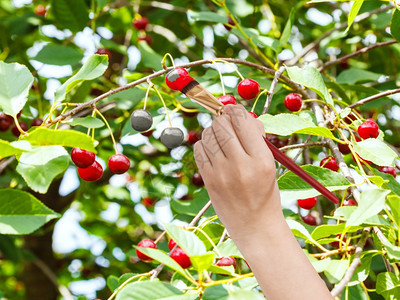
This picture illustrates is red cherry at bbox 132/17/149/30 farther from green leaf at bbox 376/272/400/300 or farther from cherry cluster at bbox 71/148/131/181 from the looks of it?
green leaf at bbox 376/272/400/300

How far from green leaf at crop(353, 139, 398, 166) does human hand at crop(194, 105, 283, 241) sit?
28 cm

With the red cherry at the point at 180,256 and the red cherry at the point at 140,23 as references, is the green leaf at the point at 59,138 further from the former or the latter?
the red cherry at the point at 140,23

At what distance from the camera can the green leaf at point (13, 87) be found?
1.12 meters

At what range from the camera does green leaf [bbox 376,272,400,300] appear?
3.75ft

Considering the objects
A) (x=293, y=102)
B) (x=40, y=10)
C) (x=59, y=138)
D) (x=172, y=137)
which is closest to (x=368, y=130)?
(x=293, y=102)

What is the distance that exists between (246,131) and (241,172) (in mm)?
75

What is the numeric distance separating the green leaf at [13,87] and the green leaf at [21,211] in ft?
0.67

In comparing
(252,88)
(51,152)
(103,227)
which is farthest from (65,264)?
(51,152)

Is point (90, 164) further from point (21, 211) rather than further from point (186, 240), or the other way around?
point (186, 240)

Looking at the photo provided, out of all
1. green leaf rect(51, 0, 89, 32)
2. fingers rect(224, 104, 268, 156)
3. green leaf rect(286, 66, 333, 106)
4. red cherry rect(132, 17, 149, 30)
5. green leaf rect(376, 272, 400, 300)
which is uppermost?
fingers rect(224, 104, 268, 156)

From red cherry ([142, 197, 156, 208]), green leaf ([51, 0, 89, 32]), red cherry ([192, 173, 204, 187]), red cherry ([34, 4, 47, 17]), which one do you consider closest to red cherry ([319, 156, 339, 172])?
red cherry ([192, 173, 204, 187])

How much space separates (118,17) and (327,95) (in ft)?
5.64

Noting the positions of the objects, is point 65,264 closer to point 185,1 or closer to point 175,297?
point 185,1

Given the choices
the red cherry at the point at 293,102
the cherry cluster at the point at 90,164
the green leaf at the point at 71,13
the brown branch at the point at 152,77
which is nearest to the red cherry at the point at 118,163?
the cherry cluster at the point at 90,164
